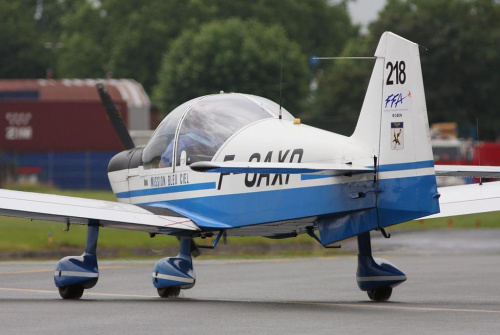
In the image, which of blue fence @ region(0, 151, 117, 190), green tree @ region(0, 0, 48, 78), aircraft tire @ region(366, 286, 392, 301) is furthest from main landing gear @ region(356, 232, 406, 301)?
green tree @ region(0, 0, 48, 78)

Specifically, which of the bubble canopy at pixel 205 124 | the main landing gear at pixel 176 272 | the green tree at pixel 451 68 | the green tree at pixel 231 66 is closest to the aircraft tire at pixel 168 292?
the main landing gear at pixel 176 272

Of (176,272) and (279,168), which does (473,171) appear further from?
(176,272)

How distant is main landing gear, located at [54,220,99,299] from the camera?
49.4 ft

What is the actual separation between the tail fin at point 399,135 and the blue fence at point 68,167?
4740 centimetres

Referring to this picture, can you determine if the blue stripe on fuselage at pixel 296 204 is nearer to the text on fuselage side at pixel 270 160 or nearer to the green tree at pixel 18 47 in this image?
the text on fuselage side at pixel 270 160

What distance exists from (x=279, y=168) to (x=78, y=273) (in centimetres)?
382

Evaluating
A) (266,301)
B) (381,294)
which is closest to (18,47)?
(266,301)

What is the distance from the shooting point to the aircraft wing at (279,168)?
12.1m

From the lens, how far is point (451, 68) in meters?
83.2

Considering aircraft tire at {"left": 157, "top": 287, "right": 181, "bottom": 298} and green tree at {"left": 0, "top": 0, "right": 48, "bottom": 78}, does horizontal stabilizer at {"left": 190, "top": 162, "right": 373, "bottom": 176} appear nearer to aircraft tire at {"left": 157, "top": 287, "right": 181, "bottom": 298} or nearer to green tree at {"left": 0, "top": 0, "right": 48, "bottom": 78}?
aircraft tire at {"left": 157, "top": 287, "right": 181, "bottom": 298}

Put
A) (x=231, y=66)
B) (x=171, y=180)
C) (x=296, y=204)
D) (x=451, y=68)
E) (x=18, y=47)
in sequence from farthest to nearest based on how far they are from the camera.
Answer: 1. (x=18, y=47)
2. (x=451, y=68)
3. (x=231, y=66)
4. (x=171, y=180)
5. (x=296, y=204)

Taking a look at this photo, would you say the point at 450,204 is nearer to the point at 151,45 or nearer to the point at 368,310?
the point at 368,310

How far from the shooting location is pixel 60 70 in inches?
4429

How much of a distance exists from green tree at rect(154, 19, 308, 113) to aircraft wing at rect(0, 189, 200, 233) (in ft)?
196
